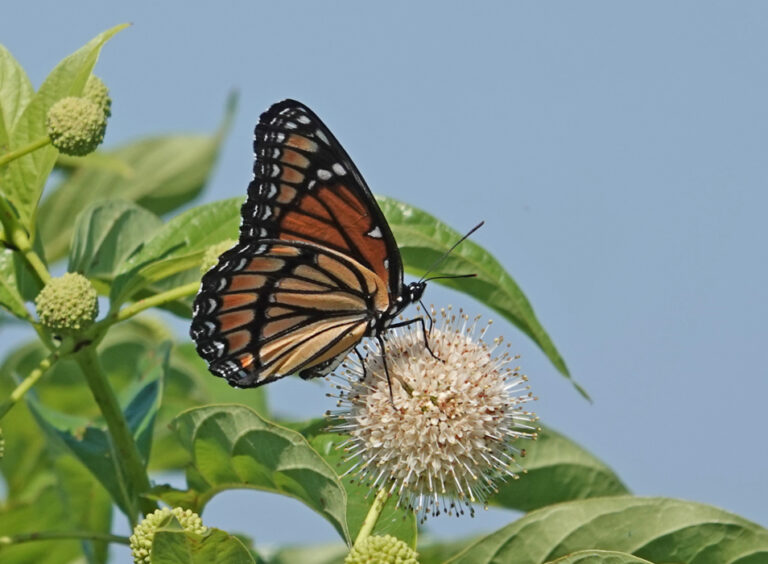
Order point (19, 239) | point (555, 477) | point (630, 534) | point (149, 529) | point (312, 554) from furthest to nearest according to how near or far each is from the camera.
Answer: point (312, 554), point (555, 477), point (19, 239), point (630, 534), point (149, 529)

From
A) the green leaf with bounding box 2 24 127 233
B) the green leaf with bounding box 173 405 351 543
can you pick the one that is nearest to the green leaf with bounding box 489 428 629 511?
the green leaf with bounding box 173 405 351 543

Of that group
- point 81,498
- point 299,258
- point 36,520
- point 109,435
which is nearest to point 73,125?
point 299,258

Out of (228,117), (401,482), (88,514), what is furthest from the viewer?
(228,117)

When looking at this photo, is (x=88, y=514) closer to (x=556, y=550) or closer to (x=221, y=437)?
(x=221, y=437)

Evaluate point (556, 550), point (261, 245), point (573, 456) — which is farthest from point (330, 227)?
point (556, 550)

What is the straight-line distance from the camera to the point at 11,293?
3252 mm

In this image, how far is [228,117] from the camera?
535cm

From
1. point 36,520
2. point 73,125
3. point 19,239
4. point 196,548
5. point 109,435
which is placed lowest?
point 36,520

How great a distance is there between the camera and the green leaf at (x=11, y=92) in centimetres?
330

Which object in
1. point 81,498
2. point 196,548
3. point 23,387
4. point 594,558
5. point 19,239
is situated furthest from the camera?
point 81,498

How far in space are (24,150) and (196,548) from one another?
4.14 feet

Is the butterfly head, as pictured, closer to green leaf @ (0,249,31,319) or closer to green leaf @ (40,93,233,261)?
green leaf @ (0,249,31,319)

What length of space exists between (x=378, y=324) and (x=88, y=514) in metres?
1.45

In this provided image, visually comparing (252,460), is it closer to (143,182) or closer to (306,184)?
(306,184)
